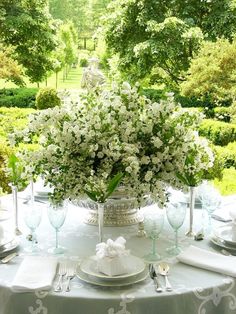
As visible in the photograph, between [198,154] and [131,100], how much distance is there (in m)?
0.31

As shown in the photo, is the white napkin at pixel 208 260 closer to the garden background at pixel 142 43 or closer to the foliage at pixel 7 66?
the garden background at pixel 142 43

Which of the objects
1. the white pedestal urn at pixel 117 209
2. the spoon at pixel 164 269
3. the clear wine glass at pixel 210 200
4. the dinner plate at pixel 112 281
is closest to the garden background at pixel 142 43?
the clear wine glass at pixel 210 200

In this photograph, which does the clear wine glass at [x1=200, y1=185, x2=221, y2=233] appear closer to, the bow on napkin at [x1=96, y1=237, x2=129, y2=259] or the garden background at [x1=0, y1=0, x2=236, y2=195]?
the bow on napkin at [x1=96, y1=237, x2=129, y2=259]

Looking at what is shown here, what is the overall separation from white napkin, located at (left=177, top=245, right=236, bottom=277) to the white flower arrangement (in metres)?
0.21

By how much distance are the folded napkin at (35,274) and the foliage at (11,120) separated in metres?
4.10

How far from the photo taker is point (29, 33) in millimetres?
10500

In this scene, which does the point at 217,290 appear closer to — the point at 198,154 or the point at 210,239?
the point at 210,239

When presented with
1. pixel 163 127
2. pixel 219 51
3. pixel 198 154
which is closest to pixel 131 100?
pixel 163 127

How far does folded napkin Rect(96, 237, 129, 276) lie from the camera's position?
1.62 metres

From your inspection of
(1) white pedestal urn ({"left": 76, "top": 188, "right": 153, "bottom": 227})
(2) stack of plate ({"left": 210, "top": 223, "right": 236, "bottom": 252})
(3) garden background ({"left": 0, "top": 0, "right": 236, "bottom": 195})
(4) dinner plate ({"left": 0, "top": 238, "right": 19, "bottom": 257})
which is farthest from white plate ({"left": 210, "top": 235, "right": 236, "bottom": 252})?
(3) garden background ({"left": 0, "top": 0, "right": 236, "bottom": 195})

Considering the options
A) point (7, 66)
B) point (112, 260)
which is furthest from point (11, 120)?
point (112, 260)

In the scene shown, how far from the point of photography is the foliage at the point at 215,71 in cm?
773

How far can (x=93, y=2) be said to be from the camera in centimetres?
1395

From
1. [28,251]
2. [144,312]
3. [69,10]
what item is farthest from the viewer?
[69,10]
